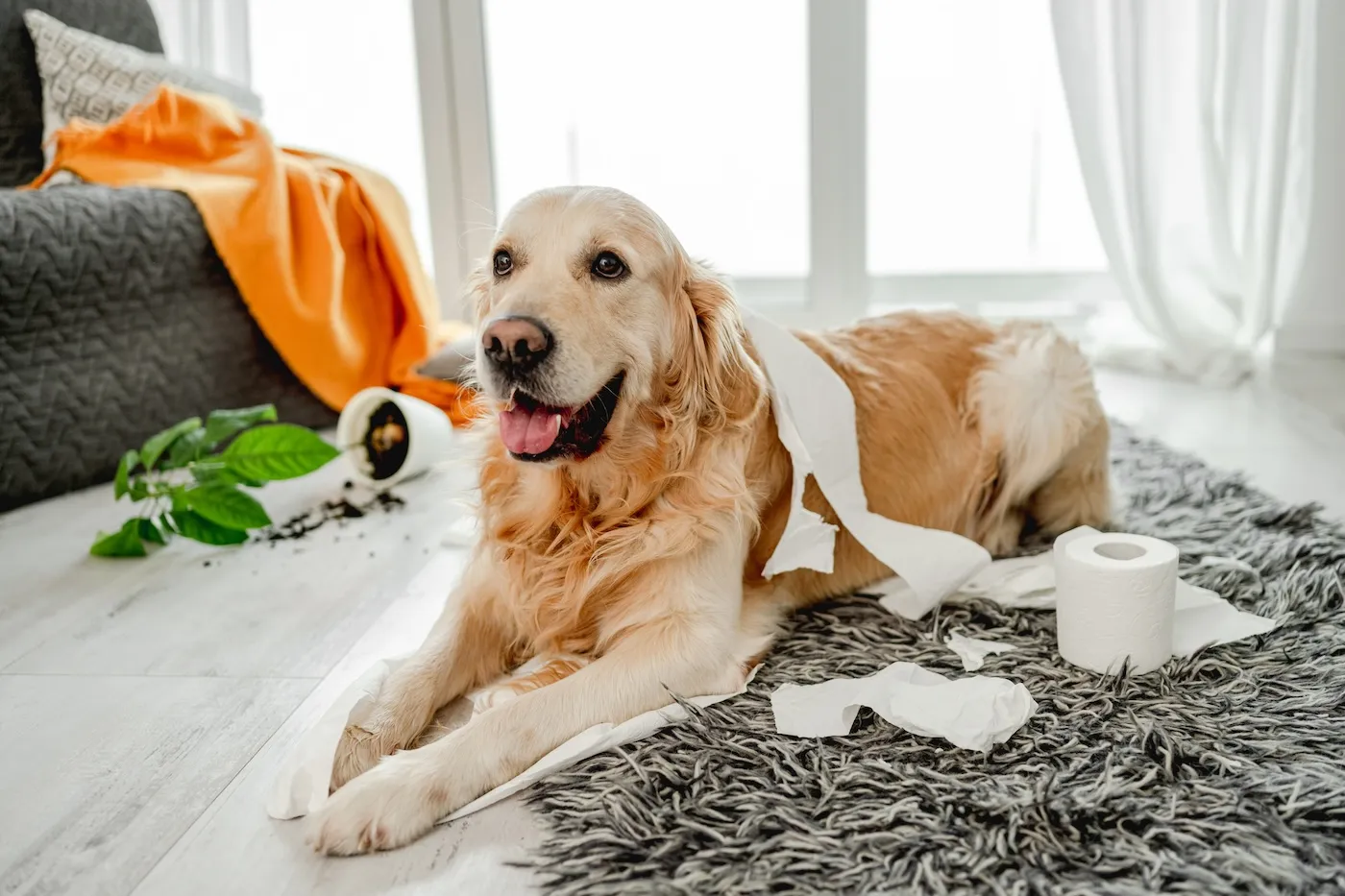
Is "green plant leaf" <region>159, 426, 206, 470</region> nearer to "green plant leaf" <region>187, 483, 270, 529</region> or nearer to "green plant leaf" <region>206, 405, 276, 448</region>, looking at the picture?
"green plant leaf" <region>206, 405, 276, 448</region>

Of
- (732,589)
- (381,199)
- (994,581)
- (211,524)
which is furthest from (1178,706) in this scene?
(381,199)

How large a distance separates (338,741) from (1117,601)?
1094 millimetres

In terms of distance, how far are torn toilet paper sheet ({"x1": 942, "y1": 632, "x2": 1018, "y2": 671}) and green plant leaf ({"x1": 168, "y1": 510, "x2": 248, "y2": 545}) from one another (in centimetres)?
142

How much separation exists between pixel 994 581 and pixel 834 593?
292mm

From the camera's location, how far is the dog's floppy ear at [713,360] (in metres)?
1.65

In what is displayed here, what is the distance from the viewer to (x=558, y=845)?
48.6 inches

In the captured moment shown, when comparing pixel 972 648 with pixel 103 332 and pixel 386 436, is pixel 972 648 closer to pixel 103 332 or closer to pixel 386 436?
pixel 386 436

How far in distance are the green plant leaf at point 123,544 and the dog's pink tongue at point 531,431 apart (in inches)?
45.9

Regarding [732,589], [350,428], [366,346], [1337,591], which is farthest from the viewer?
[366,346]

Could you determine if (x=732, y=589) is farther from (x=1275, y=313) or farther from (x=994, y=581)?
(x=1275, y=313)

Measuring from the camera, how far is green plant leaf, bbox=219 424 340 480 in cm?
229

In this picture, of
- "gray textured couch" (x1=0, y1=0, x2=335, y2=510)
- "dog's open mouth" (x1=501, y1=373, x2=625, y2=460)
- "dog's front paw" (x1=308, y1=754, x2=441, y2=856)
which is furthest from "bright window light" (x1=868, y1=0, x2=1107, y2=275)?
"dog's front paw" (x1=308, y1=754, x2=441, y2=856)

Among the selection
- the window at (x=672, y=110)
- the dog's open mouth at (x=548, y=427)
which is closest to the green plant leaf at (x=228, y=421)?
the dog's open mouth at (x=548, y=427)

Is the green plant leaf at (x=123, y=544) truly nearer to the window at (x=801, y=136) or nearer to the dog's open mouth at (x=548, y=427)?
the dog's open mouth at (x=548, y=427)
